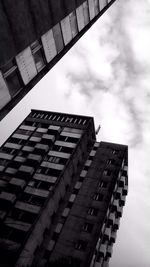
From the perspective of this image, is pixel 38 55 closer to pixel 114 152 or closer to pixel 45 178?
pixel 45 178

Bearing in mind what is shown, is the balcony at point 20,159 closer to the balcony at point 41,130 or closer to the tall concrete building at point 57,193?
the tall concrete building at point 57,193

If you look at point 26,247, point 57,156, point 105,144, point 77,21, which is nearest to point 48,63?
point 77,21

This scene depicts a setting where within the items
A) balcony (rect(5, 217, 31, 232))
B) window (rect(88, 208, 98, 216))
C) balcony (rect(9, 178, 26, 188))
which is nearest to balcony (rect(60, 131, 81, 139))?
window (rect(88, 208, 98, 216))

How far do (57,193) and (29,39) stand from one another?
2801 centimetres

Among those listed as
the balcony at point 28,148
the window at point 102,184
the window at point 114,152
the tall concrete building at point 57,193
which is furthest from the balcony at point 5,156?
the window at point 114,152

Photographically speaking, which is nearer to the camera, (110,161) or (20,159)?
(20,159)

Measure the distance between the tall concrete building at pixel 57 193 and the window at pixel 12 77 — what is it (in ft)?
66.2

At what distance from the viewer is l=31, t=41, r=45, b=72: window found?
8.53 meters

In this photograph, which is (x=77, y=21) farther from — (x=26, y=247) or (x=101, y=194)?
(x=101, y=194)

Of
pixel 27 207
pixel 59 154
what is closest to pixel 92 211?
pixel 59 154

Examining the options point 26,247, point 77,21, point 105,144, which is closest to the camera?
point 77,21

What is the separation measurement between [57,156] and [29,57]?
96.1ft

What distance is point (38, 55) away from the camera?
9180 millimetres

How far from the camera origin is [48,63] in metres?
Result: 10.3
